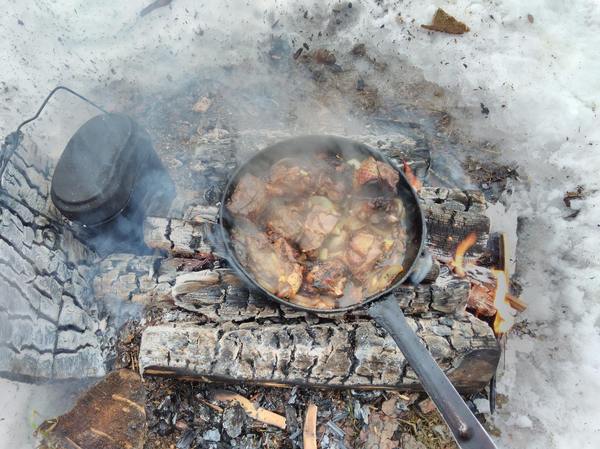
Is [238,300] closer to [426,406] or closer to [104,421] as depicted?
[104,421]

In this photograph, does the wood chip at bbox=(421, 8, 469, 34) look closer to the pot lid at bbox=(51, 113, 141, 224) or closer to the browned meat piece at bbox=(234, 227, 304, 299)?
the browned meat piece at bbox=(234, 227, 304, 299)

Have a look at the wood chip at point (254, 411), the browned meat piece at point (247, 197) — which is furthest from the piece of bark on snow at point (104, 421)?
the browned meat piece at point (247, 197)

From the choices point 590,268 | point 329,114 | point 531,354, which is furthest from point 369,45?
point 531,354

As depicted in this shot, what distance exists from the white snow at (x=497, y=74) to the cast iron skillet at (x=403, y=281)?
147 centimetres

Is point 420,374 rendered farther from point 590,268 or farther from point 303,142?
point 590,268

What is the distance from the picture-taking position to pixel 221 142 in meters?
3.93

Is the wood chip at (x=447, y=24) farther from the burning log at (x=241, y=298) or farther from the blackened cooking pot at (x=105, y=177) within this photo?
the blackened cooking pot at (x=105, y=177)

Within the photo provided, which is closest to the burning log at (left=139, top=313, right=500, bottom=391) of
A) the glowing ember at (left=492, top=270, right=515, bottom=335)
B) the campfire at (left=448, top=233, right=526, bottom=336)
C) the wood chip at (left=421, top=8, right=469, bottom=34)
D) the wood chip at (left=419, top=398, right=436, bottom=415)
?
the wood chip at (left=419, top=398, right=436, bottom=415)

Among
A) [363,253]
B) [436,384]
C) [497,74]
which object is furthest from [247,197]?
[497,74]

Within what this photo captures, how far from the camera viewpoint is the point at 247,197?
300cm

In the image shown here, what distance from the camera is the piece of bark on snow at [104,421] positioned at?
294 cm

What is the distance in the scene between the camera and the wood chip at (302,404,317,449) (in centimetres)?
305

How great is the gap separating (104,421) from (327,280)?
1.80 m

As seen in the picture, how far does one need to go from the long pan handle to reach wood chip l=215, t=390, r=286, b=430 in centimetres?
119
